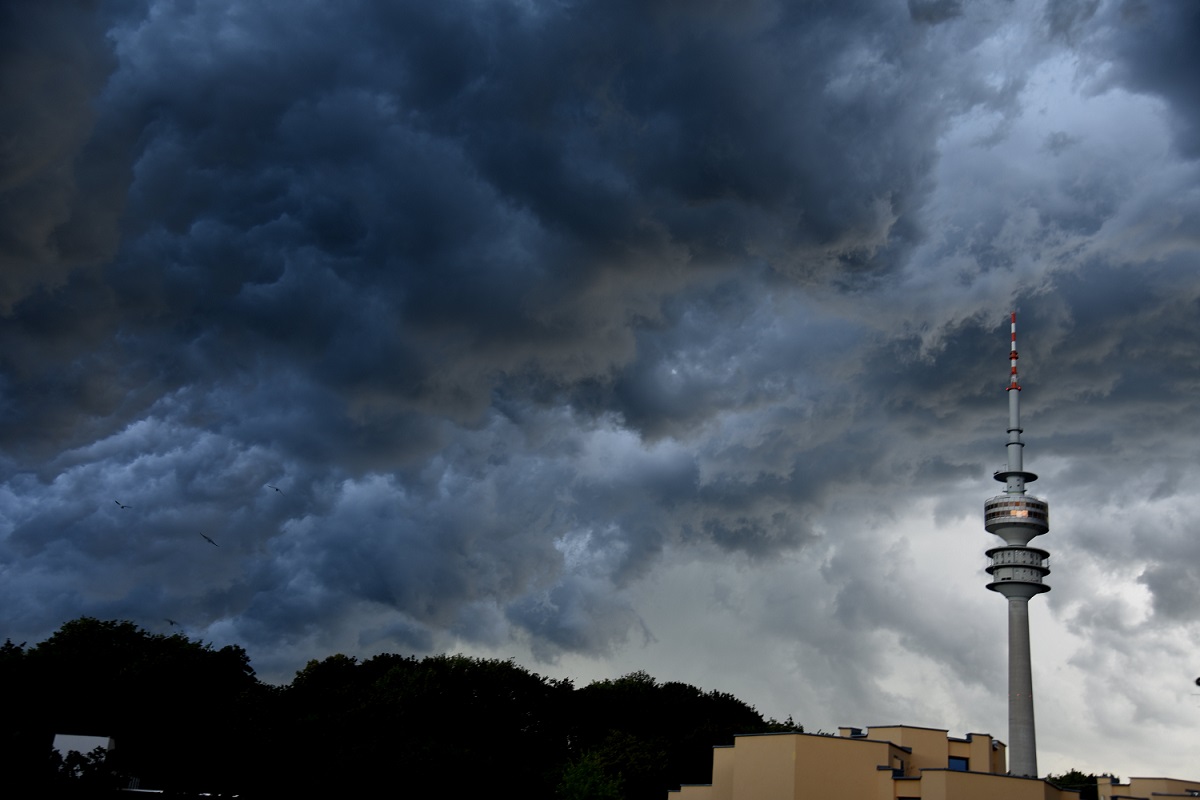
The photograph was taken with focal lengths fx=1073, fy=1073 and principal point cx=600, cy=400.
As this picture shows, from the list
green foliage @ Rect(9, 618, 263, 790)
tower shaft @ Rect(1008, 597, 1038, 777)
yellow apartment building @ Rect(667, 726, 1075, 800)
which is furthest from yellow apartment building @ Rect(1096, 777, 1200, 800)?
green foliage @ Rect(9, 618, 263, 790)

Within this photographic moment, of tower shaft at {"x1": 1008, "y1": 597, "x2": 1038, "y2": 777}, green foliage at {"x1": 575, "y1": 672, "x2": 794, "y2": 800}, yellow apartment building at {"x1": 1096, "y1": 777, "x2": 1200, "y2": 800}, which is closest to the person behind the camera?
yellow apartment building at {"x1": 1096, "y1": 777, "x2": 1200, "y2": 800}

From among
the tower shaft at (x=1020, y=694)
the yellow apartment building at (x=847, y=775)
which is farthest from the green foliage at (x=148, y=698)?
the tower shaft at (x=1020, y=694)

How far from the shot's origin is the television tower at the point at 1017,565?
4503 inches

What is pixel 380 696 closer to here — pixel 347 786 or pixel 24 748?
pixel 347 786

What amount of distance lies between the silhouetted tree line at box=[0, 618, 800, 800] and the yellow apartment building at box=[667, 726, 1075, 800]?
26082mm

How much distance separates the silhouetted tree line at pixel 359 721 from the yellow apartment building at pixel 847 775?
26082 mm

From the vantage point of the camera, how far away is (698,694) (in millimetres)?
123000

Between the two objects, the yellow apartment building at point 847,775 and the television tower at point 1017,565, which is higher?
the television tower at point 1017,565

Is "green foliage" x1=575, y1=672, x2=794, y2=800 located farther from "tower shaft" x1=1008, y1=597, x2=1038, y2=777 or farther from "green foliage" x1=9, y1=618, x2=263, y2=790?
"green foliage" x1=9, y1=618, x2=263, y2=790

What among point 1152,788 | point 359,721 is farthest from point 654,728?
point 1152,788

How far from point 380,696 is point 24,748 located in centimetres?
6003

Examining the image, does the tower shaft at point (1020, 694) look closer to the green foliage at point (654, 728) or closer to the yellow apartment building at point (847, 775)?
the green foliage at point (654, 728)

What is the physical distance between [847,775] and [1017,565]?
6504 cm

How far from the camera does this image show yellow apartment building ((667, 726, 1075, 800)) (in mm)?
60781
